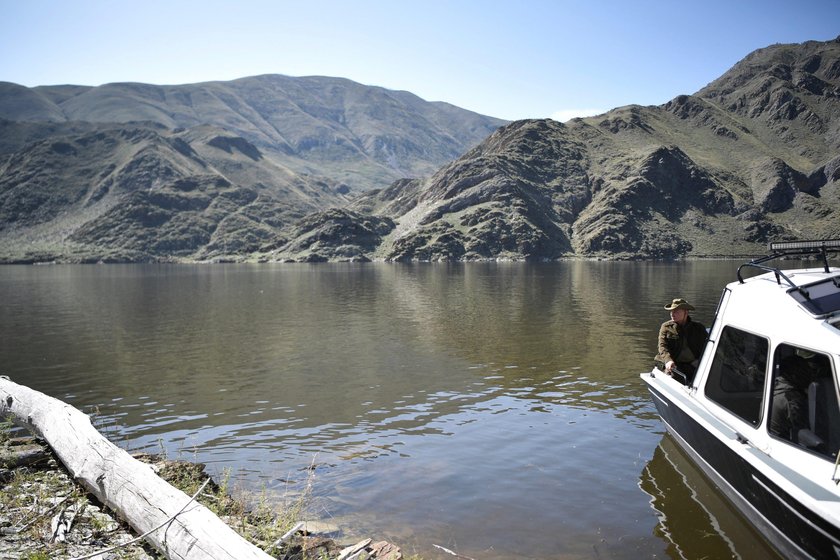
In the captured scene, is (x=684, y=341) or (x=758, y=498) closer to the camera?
(x=758, y=498)

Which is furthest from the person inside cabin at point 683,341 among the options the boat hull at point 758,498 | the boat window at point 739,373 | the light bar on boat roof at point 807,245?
the light bar on boat roof at point 807,245

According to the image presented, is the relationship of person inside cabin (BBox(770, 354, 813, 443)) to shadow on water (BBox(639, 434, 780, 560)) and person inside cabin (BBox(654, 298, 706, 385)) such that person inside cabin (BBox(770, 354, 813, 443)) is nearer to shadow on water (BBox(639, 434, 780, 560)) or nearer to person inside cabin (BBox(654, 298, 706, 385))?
shadow on water (BBox(639, 434, 780, 560))

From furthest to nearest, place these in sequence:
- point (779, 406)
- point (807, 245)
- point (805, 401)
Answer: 1. point (807, 245)
2. point (779, 406)
3. point (805, 401)

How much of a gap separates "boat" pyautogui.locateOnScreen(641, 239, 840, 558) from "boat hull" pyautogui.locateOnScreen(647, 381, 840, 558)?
0.02m

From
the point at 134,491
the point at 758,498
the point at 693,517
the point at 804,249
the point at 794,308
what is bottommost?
the point at 693,517

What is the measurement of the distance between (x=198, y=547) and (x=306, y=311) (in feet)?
Result: 152

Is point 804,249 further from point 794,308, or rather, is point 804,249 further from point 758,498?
point 758,498

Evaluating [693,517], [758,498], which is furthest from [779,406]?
[693,517]

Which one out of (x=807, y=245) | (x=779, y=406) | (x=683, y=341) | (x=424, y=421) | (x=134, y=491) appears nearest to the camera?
(x=134, y=491)

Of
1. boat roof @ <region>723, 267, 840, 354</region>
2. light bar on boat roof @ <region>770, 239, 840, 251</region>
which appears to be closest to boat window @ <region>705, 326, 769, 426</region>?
boat roof @ <region>723, 267, 840, 354</region>

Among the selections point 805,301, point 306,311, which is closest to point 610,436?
point 805,301

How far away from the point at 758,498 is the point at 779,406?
154cm

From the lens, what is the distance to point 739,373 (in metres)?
10.7

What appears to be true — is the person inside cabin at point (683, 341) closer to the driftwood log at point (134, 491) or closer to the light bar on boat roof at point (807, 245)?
the light bar on boat roof at point (807, 245)
